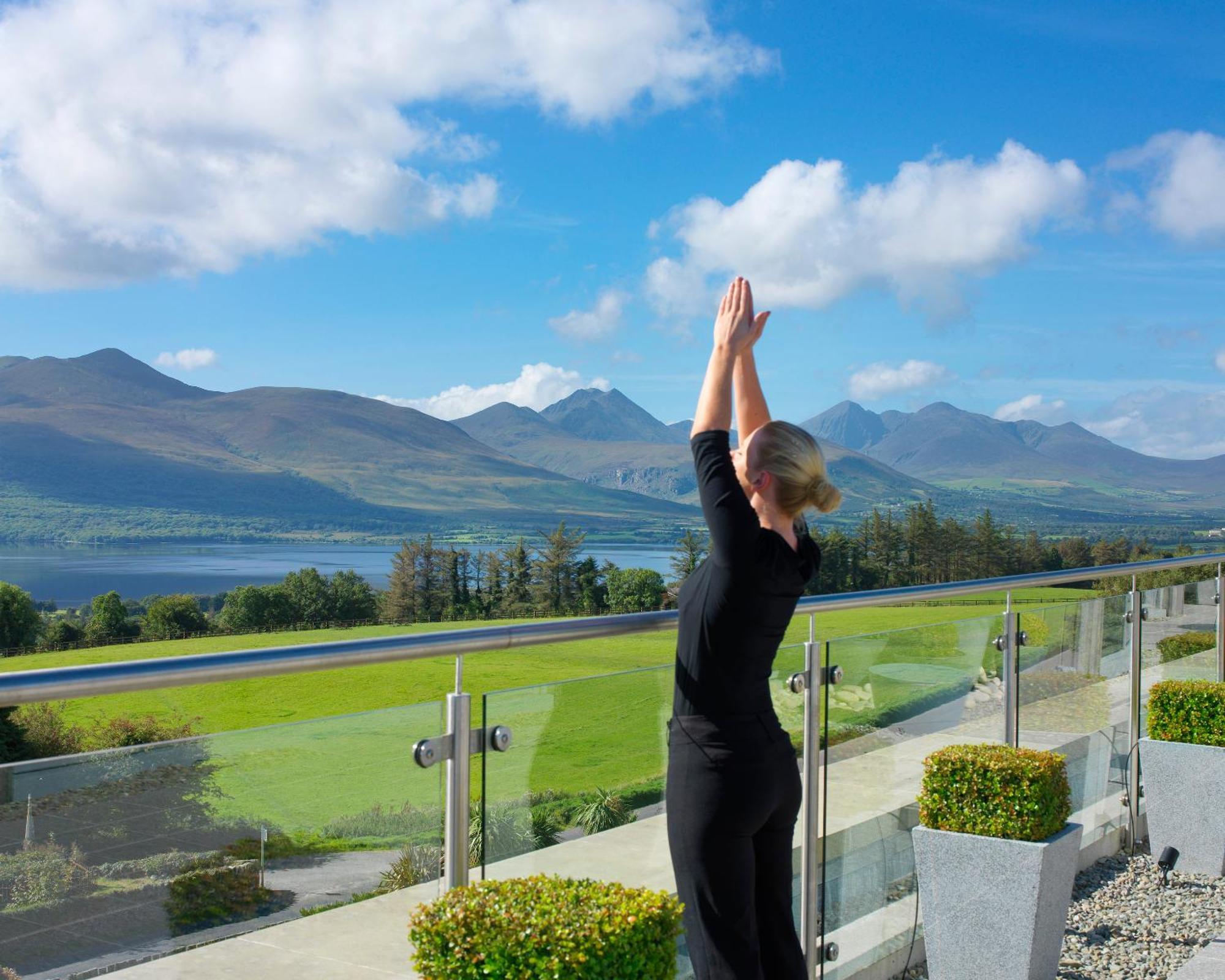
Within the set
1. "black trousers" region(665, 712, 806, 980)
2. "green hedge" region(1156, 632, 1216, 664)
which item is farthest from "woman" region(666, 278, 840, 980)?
"green hedge" region(1156, 632, 1216, 664)

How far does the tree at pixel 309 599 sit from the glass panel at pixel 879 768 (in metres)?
54.4

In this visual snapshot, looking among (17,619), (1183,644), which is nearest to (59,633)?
(17,619)

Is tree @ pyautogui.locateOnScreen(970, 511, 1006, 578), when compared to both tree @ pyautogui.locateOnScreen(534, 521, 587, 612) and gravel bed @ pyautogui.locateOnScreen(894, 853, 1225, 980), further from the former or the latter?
gravel bed @ pyautogui.locateOnScreen(894, 853, 1225, 980)

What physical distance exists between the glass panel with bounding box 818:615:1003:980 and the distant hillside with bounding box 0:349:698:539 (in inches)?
4631

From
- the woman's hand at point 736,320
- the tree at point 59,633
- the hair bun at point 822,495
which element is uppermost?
the woman's hand at point 736,320

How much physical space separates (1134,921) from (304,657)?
4.09 m

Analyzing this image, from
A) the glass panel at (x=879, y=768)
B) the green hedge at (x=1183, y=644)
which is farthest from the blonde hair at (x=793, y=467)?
the green hedge at (x=1183, y=644)

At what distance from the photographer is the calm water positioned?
265 ft

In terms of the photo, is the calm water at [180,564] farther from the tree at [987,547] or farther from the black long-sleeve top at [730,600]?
the black long-sleeve top at [730,600]

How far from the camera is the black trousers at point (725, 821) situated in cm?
220

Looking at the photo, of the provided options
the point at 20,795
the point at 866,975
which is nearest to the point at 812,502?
the point at 20,795

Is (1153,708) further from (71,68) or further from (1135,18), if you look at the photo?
(71,68)

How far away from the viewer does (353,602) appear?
57906mm

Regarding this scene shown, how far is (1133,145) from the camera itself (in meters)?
132
